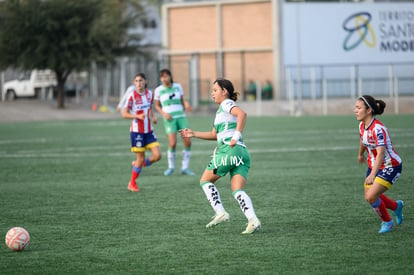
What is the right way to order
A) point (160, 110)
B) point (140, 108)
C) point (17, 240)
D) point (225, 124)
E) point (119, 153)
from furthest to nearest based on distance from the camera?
point (119, 153)
point (160, 110)
point (140, 108)
point (225, 124)
point (17, 240)

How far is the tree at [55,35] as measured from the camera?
43750 millimetres

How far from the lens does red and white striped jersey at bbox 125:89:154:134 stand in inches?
528

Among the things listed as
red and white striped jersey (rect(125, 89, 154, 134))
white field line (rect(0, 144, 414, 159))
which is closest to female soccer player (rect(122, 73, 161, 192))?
red and white striped jersey (rect(125, 89, 154, 134))

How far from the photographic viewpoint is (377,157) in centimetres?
832

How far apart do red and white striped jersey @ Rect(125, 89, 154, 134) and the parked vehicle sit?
37634 mm

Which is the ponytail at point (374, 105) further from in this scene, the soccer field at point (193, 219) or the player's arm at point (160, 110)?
the player's arm at point (160, 110)

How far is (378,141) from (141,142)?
5.94m

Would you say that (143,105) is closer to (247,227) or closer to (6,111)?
(247,227)

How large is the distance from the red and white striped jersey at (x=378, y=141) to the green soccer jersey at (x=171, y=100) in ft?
26.0

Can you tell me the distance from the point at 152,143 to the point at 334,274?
7377 mm

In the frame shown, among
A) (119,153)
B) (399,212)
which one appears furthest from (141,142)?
(119,153)

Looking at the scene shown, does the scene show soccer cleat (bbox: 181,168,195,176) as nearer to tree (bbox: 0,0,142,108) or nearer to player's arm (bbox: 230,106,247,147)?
player's arm (bbox: 230,106,247,147)

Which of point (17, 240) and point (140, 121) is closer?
point (17, 240)

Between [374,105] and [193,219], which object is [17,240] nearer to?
[193,219]
